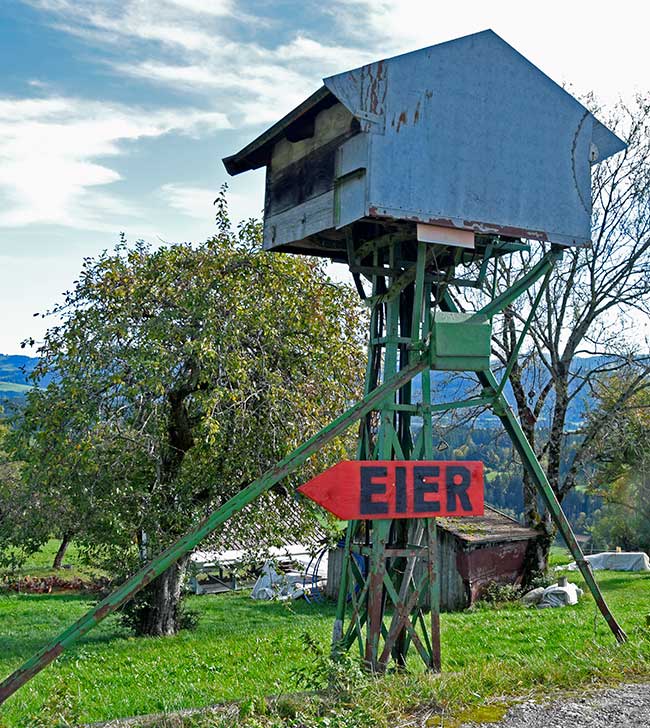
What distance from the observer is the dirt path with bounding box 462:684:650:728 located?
5738 mm

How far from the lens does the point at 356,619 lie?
7.89 metres

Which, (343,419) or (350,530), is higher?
(343,419)

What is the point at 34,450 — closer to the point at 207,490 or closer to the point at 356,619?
the point at 207,490

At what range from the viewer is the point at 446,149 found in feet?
25.1

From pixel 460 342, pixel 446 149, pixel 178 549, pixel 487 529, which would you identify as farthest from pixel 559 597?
pixel 178 549

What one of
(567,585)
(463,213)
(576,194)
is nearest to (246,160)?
(463,213)

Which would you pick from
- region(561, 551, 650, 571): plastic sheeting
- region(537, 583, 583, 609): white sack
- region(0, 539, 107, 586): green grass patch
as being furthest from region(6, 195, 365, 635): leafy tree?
region(561, 551, 650, 571): plastic sheeting

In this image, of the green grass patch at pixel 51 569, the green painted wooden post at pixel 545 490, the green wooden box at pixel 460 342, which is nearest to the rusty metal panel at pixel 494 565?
the green painted wooden post at pixel 545 490

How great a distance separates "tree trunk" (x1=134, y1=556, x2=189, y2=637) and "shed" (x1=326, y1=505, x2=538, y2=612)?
7.02 metres

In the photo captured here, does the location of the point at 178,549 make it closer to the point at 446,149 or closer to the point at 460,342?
the point at 460,342

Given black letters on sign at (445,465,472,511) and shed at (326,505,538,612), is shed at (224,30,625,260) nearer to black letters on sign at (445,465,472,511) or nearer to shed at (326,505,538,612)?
black letters on sign at (445,465,472,511)

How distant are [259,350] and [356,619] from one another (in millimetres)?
6434

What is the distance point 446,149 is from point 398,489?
3.31m

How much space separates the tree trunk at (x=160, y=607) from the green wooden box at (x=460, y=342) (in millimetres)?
8791
